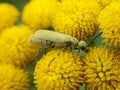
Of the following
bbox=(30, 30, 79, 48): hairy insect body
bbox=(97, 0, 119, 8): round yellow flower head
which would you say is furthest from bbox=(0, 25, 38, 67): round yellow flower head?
bbox=(97, 0, 119, 8): round yellow flower head

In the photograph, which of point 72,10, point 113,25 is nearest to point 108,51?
point 113,25

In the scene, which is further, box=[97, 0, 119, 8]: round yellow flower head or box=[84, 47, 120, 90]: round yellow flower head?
box=[97, 0, 119, 8]: round yellow flower head

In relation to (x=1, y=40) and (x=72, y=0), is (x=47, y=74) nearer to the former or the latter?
(x=72, y=0)

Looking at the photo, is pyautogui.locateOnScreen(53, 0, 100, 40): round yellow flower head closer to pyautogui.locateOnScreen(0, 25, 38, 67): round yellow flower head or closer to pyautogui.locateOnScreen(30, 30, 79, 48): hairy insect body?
pyautogui.locateOnScreen(30, 30, 79, 48): hairy insect body

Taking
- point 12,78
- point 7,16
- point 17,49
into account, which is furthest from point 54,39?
point 7,16

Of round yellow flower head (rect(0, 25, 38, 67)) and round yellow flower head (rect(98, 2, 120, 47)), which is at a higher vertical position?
round yellow flower head (rect(98, 2, 120, 47))

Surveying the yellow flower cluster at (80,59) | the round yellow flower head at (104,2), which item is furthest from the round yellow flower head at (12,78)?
the round yellow flower head at (104,2)

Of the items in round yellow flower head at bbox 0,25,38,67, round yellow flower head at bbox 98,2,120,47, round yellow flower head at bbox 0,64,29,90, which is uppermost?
round yellow flower head at bbox 98,2,120,47
